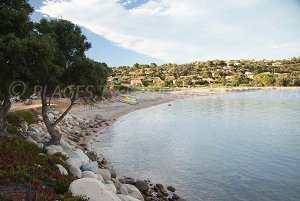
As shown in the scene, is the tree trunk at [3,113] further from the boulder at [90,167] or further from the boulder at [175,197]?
the boulder at [175,197]

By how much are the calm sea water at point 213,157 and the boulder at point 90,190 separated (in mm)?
8275

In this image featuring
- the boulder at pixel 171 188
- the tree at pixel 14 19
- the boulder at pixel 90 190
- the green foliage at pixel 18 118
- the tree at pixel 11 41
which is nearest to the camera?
the boulder at pixel 90 190

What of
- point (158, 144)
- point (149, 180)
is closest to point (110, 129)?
point (158, 144)

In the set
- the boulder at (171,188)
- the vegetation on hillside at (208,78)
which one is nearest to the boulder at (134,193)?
the boulder at (171,188)

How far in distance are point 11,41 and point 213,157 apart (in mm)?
18621

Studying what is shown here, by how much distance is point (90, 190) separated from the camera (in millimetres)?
10258

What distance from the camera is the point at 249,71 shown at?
189 meters

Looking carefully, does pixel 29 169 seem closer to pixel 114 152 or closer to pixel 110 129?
pixel 114 152

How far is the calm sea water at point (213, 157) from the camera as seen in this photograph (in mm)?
18891

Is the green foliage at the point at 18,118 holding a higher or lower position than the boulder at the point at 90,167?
higher

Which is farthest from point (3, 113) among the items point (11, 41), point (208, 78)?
point (208, 78)

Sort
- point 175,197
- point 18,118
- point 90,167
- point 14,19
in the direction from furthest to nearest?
point 18,118 → point 175,197 → point 90,167 → point 14,19

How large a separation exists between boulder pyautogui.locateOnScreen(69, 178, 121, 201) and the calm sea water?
828 centimetres

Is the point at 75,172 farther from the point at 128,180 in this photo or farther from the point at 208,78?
the point at 208,78
